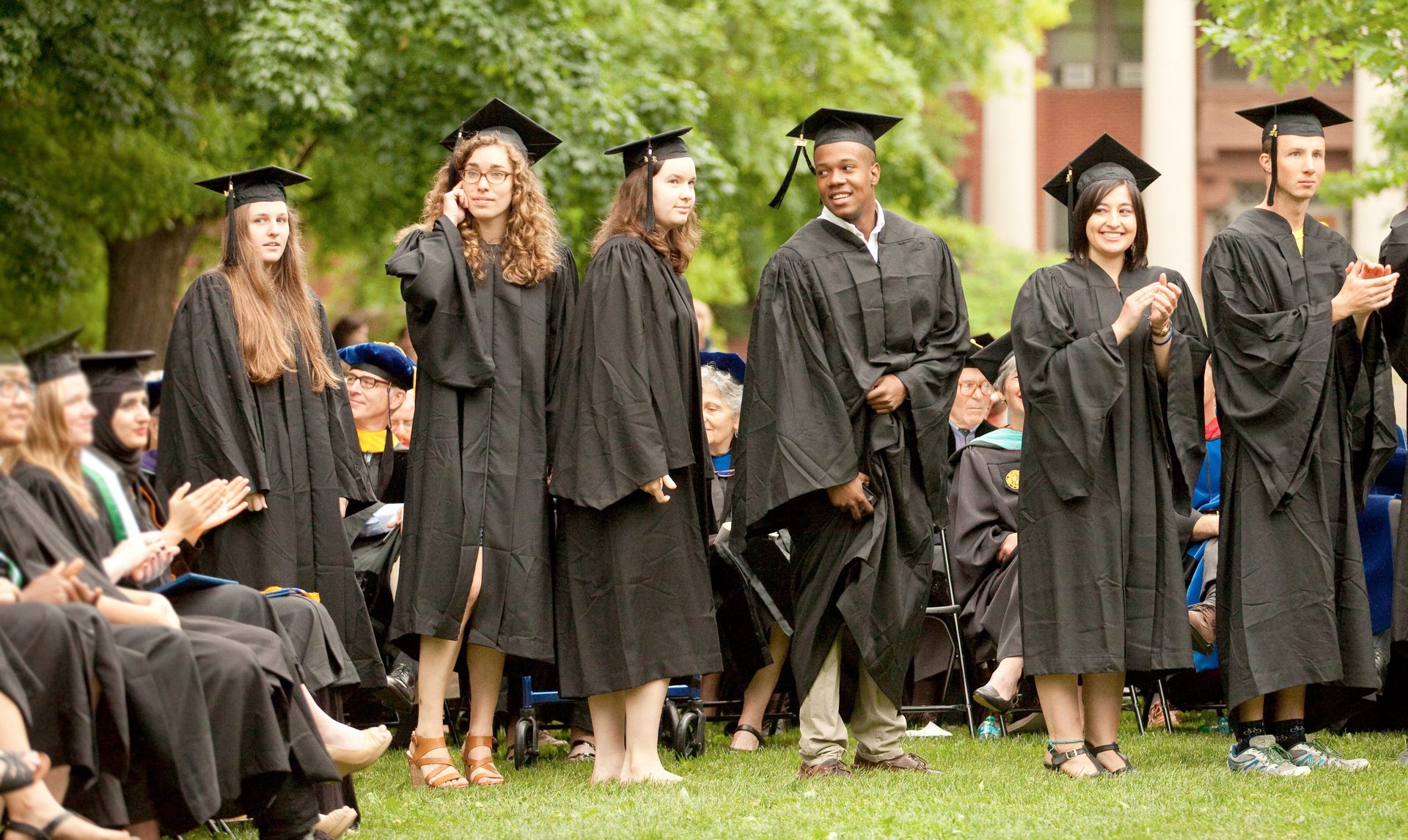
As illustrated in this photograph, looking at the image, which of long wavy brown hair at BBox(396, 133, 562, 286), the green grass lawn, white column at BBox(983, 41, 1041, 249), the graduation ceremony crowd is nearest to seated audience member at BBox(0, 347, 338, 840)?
the green grass lawn

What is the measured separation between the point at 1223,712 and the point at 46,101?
10.6 meters

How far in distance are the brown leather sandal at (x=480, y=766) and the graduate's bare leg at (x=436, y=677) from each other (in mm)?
81

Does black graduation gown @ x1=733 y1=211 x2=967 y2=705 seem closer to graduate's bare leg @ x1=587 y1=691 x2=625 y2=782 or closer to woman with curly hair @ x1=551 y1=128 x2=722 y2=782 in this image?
woman with curly hair @ x1=551 y1=128 x2=722 y2=782

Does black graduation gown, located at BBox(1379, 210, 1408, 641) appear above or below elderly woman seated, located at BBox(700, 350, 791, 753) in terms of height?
above

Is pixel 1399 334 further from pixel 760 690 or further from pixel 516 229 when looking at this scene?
pixel 516 229

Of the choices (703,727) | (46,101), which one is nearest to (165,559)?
(703,727)

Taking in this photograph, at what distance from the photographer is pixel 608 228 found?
23.6 ft

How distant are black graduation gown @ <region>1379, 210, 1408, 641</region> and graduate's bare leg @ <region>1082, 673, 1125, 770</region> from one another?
1114 millimetres

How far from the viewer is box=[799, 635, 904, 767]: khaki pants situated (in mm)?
6805

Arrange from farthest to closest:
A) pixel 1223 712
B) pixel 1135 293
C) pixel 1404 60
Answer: pixel 1404 60 → pixel 1223 712 → pixel 1135 293

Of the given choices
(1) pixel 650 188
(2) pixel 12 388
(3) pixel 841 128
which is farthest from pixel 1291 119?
(2) pixel 12 388

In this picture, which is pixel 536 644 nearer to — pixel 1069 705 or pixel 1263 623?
pixel 1069 705

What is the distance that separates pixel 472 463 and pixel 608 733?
1.17m

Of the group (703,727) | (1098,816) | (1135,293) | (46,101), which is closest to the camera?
(1098,816)
